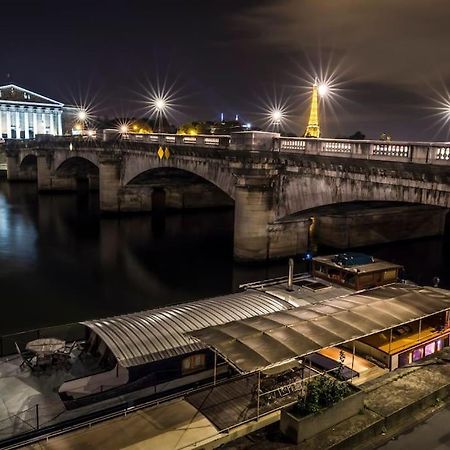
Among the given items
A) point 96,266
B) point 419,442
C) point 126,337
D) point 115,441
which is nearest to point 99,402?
point 126,337

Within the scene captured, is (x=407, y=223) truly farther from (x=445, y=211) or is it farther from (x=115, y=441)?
(x=115, y=441)

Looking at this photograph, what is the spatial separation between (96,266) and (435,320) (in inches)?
1145

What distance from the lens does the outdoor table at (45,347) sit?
1777 centimetres

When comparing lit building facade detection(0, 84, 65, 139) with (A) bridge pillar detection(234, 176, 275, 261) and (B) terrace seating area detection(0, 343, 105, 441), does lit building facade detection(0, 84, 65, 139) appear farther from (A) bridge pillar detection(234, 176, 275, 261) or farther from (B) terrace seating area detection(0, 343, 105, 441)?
(B) terrace seating area detection(0, 343, 105, 441)

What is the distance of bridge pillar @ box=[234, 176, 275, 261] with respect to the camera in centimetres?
3844

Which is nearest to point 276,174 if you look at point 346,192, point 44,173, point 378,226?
point 346,192

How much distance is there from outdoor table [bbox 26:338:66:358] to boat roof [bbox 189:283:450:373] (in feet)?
18.8

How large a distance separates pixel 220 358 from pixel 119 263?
26.6 m

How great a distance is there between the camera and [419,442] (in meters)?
15.0

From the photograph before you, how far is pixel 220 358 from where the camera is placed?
1809 cm

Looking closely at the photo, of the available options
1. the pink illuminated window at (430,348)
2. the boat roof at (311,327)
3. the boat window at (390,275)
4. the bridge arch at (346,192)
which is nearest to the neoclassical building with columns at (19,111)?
the bridge arch at (346,192)

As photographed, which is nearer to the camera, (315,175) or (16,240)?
(315,175)

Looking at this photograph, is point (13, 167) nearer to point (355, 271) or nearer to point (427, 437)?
point (355, 271)

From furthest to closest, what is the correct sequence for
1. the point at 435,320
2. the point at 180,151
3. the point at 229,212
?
the point at 229,212
the point at 180,151
the point at 435,320
